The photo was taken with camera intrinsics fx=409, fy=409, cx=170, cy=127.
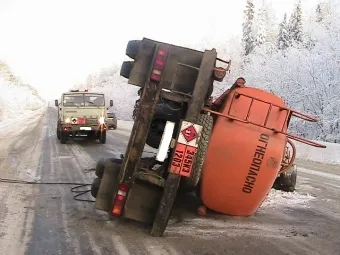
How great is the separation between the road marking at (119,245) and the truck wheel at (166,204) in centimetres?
37

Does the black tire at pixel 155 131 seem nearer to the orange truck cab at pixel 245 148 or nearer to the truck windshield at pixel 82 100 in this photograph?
the orange truck cab at pixel 245 148

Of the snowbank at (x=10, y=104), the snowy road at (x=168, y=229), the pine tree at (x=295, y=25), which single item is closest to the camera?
the snowy road at (x=168, y=229)

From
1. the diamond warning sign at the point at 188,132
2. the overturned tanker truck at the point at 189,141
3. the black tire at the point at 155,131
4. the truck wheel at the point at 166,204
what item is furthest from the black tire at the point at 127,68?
the truck wheel at the point at 166,204

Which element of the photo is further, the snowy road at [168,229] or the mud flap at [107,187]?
the mud flap at [107,187]

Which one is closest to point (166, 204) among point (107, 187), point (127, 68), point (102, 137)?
point (107, 187)

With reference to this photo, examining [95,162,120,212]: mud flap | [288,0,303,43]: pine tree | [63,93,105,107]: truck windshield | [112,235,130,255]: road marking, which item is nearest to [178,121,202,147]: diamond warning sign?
→ [95,162,120,212]: mud flap

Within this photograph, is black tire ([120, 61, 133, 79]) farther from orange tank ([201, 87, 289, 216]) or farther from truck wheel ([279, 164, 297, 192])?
truck wheel ([279, 164, 297, 192])

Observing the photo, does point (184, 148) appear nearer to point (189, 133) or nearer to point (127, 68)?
point (189, 133)

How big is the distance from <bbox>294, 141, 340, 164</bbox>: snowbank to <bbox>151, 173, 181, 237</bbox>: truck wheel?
1162 centimetres

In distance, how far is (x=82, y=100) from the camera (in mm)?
15234

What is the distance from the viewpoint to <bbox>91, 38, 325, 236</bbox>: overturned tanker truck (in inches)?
169

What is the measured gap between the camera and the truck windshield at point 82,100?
15.1 metres

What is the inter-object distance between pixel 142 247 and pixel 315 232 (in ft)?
7.05

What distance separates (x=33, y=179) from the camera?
25.4 ft
